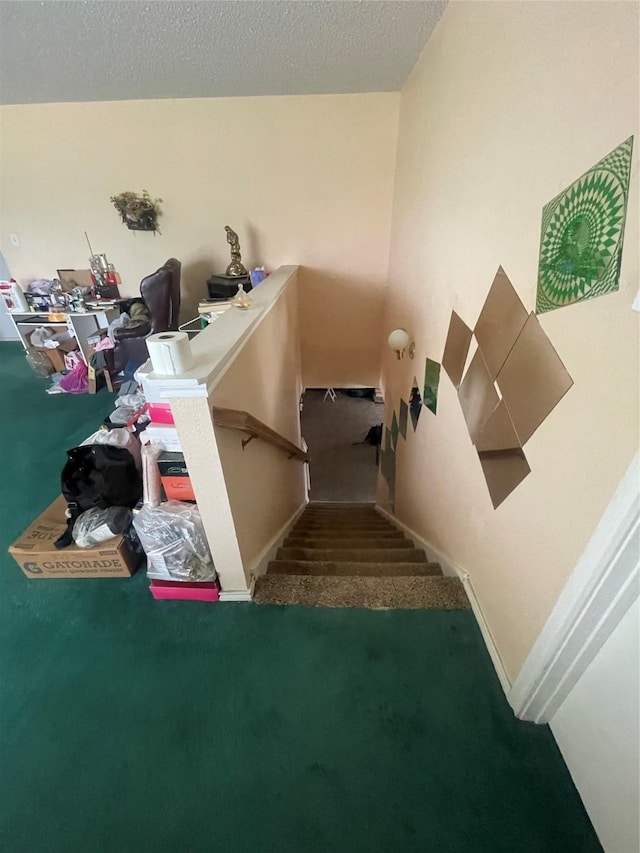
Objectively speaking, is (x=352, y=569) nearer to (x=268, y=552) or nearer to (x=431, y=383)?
(x=268, y=552)

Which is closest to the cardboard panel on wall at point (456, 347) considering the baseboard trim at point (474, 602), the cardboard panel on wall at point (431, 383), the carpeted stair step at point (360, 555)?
the cardboard panel on wall at point (431, 383)

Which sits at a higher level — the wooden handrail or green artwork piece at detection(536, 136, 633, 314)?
green artwork piece at detection(536, 136, 633, 314)

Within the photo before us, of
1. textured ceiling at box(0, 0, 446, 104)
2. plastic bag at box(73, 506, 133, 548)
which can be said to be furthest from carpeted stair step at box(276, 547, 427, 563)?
textured ceiling at box(0, 0, 446, 104)

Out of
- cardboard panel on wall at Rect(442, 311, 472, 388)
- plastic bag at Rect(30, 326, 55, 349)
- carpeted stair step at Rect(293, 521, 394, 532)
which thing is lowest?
carpeted stair step at Rect(293, 521, 394, 532)

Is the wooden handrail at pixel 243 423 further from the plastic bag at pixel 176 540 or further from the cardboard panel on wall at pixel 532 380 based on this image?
the cardboard panel on wall at pixel 532 380

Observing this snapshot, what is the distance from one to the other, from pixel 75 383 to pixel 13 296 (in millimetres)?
1027

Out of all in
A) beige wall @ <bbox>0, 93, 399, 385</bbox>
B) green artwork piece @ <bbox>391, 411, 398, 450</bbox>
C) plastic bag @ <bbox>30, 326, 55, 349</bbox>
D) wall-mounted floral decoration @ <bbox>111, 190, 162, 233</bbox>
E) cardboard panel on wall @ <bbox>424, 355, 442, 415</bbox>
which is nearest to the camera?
cardboard panel on wall @ <bbox>424, 355, 442, 415</bbox>

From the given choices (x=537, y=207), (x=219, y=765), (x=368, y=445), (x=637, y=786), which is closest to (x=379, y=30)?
(x=537, y=207)

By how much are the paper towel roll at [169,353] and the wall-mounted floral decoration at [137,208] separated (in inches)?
119

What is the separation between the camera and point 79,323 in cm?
373

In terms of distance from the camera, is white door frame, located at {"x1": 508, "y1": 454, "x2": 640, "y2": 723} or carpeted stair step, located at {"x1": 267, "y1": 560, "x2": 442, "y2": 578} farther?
carpeted stair step, located at {"x1": 267, "y1": 560, "x2": 442, "y2": 578}

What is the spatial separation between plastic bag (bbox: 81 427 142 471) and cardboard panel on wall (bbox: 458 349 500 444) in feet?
5.17

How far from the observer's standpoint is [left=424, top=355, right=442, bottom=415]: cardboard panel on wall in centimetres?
189

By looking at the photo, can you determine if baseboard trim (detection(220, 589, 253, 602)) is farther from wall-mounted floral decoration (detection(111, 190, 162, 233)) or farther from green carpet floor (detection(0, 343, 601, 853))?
wall-mounted floral decoration (detection(111, 190, 162, 233))
